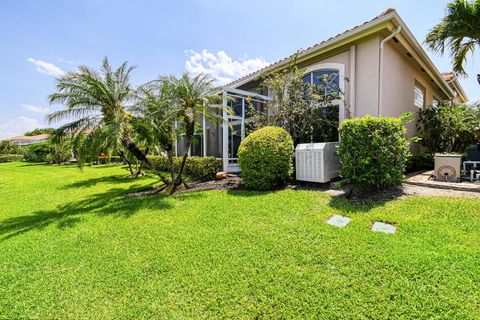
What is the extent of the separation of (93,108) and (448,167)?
13.6m

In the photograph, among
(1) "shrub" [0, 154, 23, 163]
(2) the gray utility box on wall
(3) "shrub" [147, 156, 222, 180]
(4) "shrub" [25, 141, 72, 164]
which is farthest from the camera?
(1) "shrub" [0, 154, 23, 163]

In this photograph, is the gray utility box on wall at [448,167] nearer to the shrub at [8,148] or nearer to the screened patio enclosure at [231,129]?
the screened patio enclosure at [231,129]

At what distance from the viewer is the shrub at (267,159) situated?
8.62m

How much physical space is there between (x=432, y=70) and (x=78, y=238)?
18.2m

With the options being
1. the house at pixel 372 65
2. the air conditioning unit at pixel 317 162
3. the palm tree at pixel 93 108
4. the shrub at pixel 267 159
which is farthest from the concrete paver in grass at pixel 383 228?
the palm tree at pixel 93 108

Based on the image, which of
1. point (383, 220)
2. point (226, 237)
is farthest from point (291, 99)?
point (226, 237)

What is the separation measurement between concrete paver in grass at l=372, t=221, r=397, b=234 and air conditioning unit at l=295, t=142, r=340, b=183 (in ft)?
10.3

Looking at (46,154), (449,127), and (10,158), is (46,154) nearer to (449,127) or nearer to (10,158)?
(10,158)

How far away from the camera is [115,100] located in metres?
10.1

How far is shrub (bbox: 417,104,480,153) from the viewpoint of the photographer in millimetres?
11719

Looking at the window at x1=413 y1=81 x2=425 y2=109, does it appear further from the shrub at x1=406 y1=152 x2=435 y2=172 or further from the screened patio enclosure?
the screened patio enclosure

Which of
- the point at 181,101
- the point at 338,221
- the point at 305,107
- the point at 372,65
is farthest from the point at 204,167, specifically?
the point at 372,65

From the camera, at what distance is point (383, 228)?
4.87m

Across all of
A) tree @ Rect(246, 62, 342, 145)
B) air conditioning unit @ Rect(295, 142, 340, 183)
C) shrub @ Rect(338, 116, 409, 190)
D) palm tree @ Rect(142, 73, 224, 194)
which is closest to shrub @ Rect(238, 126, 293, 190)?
air conditioning unit @ Rect(295, 142, 340, 183)
